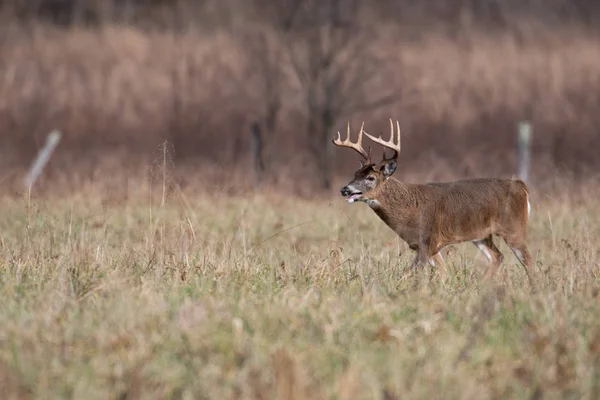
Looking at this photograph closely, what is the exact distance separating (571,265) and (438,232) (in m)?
2.68

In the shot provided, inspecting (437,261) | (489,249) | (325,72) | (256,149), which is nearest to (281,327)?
(437,261)

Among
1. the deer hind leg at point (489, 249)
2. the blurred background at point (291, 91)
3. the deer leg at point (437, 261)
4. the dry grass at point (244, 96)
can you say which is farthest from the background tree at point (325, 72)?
the deer leg at point (437, 261)

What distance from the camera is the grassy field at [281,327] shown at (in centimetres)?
552

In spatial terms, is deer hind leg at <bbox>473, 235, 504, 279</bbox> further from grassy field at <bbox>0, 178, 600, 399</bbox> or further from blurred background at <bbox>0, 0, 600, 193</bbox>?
blurred background at <bbox>0, 0, 600, 193</bbox>

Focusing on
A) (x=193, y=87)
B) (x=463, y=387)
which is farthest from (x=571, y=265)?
(x=193, y=87)

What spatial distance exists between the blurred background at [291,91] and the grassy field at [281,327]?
12.5 metres

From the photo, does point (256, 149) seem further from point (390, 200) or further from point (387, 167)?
point (390, 200)

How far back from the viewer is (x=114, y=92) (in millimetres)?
31500

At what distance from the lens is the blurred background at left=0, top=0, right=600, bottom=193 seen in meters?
24.5

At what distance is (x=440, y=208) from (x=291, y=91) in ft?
64.2

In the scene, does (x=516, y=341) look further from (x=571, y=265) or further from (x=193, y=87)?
(x=193, y=87)

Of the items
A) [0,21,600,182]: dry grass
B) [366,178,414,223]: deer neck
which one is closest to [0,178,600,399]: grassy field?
[366,178,414,223]: deer neck

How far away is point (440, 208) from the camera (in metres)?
11.5

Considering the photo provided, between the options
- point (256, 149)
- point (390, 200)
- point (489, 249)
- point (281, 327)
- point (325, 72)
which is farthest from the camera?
point (325, 72)
